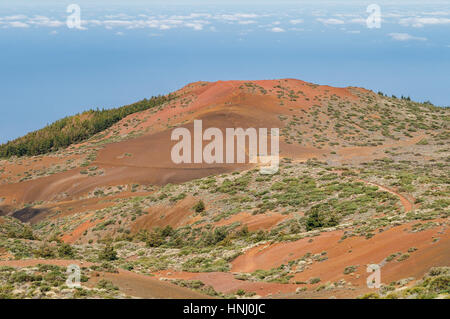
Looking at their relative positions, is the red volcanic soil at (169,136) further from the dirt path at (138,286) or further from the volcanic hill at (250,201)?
the dirt path at (138,286)

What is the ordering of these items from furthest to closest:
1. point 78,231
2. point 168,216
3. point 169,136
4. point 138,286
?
point 169,136, point 78,231, point 168,216, point 138,286

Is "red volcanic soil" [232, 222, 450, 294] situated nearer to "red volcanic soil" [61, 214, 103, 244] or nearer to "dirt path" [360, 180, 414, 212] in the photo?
"dirt path" [360, 180, 414, 212]

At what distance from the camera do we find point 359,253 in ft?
59.8

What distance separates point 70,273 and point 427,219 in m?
13.2

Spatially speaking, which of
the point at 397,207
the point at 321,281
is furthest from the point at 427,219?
the point at 321,281

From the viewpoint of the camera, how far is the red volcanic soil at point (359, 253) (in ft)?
50.2

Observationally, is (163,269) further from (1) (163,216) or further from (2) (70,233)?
(2) (70,233)

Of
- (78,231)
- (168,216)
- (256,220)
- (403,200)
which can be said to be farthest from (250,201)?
(78,231)

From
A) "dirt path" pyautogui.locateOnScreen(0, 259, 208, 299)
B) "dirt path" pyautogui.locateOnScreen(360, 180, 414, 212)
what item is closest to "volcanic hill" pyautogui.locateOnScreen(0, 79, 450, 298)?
"dirt path" pyautogui.locateOnScreen(0, 259, 208, 299)

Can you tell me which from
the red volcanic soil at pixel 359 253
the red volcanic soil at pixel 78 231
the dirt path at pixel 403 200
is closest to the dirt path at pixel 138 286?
the red volcanic soil at pixel 359 253

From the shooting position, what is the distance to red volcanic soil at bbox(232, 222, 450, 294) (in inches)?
602

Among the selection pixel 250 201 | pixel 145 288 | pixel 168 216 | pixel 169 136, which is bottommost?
pixel 168 216

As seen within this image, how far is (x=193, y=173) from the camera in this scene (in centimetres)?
4406

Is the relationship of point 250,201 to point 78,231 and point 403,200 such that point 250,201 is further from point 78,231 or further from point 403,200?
point 78,231
